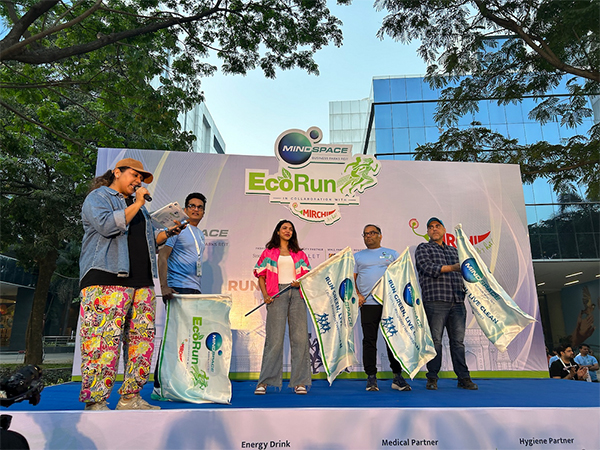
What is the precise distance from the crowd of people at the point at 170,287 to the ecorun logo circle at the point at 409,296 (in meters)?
0.11

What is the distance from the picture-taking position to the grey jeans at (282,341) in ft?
12.0

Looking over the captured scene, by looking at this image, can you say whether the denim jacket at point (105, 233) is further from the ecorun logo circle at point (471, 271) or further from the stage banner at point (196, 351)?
the ecorun logo circle at point (471, 271)

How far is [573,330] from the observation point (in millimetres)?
18500

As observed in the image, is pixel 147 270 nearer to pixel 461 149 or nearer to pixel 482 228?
pixel 482 228

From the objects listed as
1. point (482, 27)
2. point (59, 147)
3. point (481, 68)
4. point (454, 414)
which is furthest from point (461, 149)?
point (59, 147)

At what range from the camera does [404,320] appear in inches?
159

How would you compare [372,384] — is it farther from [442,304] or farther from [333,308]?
[442,304]

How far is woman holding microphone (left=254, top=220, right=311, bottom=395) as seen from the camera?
12.0ft

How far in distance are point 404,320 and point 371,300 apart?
358 mm

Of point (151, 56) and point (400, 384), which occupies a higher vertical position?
point (151, 56)

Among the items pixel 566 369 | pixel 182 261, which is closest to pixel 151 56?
pixel 182 261

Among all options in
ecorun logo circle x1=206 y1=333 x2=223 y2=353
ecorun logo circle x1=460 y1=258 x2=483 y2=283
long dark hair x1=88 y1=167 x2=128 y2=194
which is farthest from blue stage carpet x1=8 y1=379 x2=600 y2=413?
long dark hair x1=88 y1=167 x2=128 y2=194

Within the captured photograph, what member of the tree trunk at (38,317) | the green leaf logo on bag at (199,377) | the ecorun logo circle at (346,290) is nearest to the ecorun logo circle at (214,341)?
the green leaf logo on bag at (199,377)

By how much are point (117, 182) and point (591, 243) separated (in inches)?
632
